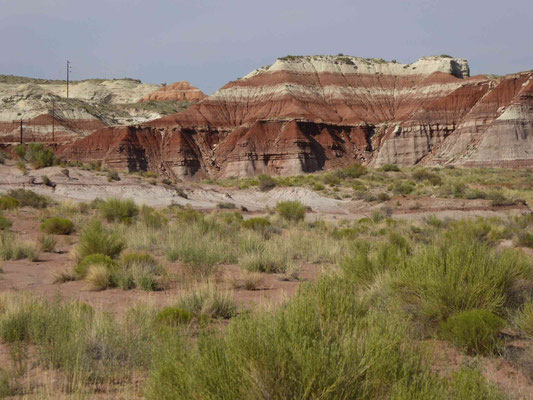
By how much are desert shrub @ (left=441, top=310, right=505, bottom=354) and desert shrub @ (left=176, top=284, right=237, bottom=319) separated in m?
2.82

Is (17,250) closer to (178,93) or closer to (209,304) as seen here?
(209,304)

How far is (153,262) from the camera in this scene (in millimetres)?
10000

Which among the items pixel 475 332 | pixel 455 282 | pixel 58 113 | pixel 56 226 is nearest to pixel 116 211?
pixel 56 226

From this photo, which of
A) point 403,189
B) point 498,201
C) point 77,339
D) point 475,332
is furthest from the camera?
point 403,189

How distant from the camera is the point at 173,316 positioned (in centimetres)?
574

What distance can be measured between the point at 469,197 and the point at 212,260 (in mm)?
25418

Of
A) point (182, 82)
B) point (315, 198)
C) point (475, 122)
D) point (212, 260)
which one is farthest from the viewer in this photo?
point (182, 82)

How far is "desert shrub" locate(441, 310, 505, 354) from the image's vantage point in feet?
17.1

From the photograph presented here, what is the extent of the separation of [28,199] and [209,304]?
63.2ft

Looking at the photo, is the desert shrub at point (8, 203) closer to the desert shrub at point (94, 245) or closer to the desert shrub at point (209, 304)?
the desert shrub at point (94, 245)

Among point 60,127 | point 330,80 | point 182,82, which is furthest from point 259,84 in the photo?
point 182,82

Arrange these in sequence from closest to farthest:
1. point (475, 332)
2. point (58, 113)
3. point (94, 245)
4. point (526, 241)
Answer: point (475, 332) < point (94, 245) < point (526, 241) < point (58, 113)

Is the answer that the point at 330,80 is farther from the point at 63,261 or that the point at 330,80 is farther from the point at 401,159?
the point at 63,261

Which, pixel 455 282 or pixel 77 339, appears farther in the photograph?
pixel 455 282
